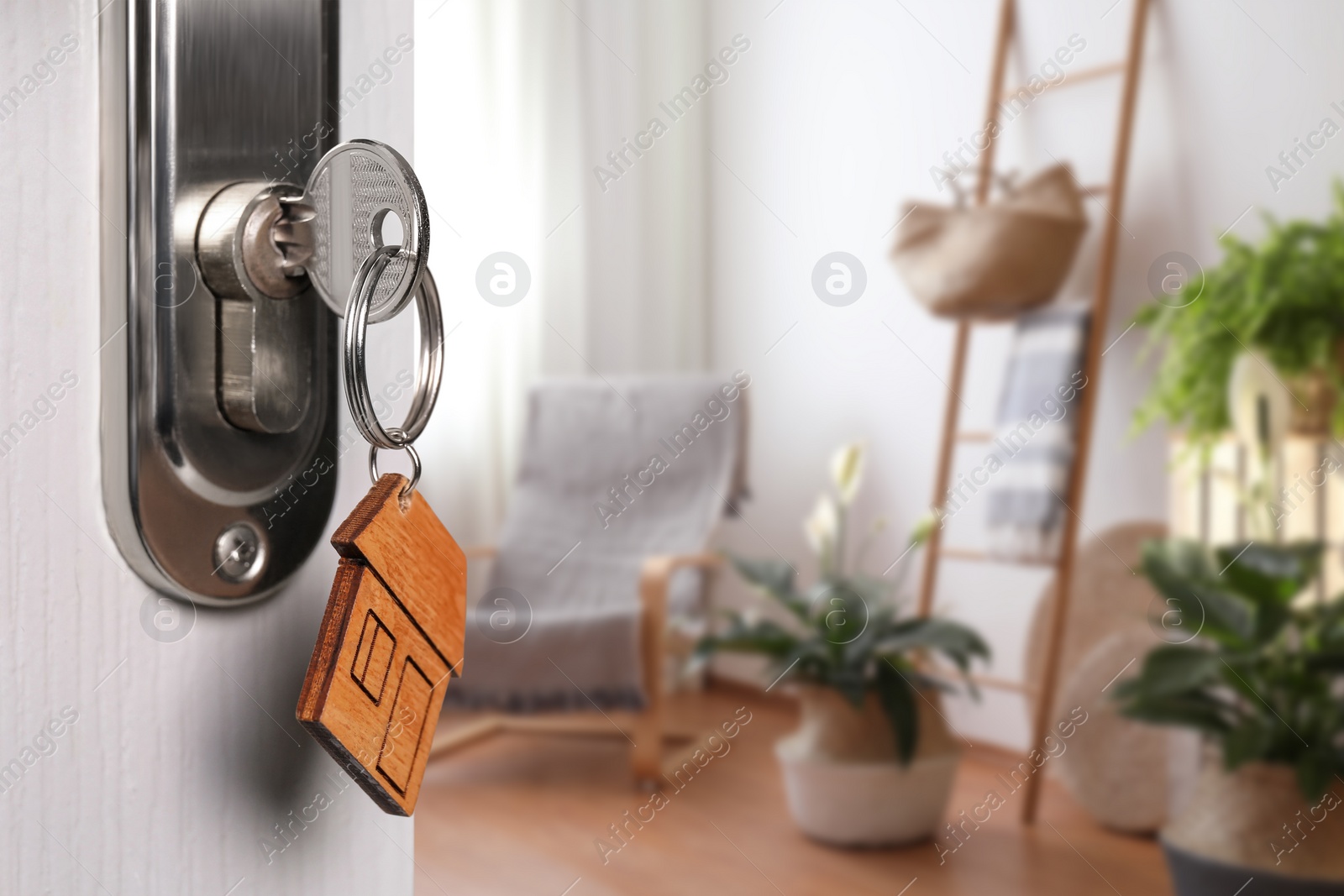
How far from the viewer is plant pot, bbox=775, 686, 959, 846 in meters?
1.80

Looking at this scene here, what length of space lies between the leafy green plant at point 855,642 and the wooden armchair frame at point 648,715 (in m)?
0.27

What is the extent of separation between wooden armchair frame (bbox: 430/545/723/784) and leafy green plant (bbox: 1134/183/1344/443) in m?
1.04

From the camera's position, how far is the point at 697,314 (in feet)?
11.0

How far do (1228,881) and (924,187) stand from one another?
1802mm

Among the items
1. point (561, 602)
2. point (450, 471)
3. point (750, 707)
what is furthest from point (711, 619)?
point (450, 471)

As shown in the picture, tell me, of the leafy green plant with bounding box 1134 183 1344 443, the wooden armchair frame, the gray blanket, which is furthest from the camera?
the gray blanket

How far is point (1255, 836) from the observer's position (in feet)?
4.48

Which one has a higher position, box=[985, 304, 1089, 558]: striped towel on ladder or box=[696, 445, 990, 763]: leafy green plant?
box=[985, 304, 1089, 558]: striped towel on ladder

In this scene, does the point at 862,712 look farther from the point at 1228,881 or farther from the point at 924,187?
the point at 924,187

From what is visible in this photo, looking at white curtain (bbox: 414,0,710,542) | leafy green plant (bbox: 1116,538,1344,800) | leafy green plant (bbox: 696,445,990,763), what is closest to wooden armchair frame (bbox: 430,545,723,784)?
leafy green plant (bbox: 696,445,990,763)

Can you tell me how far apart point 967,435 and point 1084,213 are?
57 centimetres

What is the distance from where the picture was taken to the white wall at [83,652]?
17 cm

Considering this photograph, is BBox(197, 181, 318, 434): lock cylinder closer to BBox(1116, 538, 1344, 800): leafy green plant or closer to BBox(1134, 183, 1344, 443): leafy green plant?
BBox(1116, 538, 1344, 800): leafy green plant

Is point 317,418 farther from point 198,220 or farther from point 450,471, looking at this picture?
point 450,471
